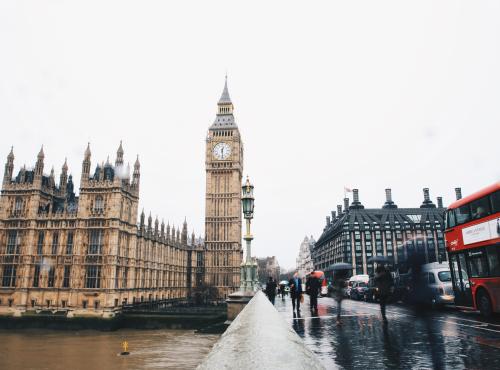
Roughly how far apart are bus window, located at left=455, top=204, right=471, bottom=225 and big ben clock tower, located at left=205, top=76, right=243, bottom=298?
234ft

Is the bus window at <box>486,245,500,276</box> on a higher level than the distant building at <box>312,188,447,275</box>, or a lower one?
lower

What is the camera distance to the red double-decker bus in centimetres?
1538

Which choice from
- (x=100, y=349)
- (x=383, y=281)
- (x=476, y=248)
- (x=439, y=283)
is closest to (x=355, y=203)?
(x=100, y=349)

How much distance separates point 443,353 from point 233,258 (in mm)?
82040

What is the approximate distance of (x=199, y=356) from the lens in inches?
1430

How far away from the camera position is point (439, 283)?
21.5 meters

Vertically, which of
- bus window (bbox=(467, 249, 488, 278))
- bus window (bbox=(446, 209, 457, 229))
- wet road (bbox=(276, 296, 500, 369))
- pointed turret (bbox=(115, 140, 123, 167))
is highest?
pointed turret (bbox=(115, 140, 123, 167))

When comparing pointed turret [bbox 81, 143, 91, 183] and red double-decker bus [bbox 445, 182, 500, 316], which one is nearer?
red double-decker bus [bbox 445, 182, 500, 316]

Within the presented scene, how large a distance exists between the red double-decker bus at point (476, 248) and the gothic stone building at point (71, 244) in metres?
46.7

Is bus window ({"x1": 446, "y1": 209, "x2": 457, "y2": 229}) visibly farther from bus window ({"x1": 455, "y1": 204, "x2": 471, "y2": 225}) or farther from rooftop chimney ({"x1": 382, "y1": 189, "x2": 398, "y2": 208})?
rooftop chimney ({"x1": 382, "y1": 189, "x2": 398, "y2": 208})

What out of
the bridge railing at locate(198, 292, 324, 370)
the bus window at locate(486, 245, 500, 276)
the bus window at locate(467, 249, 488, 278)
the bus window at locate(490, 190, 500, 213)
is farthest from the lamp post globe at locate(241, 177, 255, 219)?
the bridge railing at locate(198, 292, 324, 370)

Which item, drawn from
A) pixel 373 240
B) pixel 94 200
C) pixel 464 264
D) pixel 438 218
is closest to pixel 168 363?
pixel 464 264

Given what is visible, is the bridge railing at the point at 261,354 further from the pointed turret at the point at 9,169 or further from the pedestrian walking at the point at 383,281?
the pointed turret at the point at 9,169

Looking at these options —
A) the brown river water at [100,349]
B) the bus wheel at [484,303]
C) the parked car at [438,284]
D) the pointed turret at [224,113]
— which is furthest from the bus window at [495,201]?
the pointed turret at [224,113]
